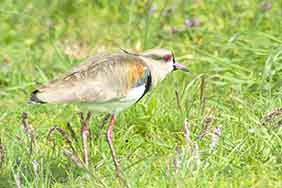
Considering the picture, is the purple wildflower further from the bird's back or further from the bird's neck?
the bird's back

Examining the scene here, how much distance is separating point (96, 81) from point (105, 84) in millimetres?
54

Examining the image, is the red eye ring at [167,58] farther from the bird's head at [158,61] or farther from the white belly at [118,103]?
the white belly at [118,103]

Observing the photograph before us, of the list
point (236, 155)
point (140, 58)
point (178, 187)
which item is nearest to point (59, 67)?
point (140, 58)

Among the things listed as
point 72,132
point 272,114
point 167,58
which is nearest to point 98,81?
point 72,132

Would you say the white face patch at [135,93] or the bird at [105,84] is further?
the white face patch at [135,93]

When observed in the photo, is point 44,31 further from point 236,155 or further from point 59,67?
point 236,155

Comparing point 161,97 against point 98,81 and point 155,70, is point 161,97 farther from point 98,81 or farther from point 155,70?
point 98,81

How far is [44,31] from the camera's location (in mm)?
7969

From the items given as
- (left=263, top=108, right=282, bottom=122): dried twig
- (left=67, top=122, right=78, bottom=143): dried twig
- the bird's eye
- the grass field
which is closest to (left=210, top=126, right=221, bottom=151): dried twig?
the grass field

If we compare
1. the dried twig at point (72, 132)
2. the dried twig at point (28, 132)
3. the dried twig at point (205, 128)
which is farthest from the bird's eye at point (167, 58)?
the dried twig at point (28, 132)

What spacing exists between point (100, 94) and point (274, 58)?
5.75 feet

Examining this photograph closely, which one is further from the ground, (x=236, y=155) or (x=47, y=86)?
(x=47, y=86)

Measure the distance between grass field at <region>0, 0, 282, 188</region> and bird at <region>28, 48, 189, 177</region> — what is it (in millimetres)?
308

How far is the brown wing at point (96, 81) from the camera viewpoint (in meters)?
4.61
